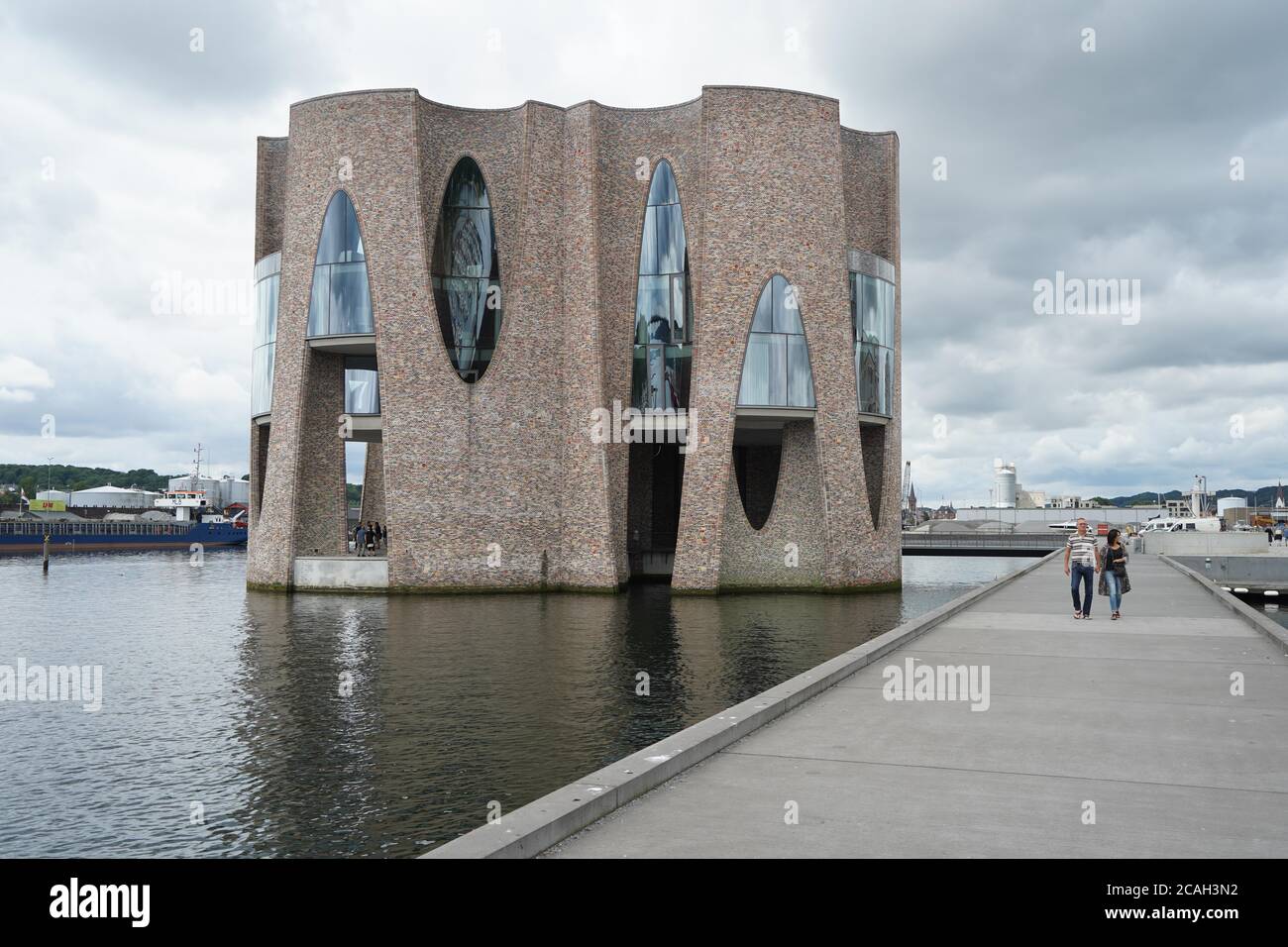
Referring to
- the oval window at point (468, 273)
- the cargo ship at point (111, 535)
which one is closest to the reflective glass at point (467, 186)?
the oval window at point (468, 273)

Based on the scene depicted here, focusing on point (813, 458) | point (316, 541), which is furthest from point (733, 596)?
point (316, 541)

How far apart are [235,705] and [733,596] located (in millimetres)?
19304

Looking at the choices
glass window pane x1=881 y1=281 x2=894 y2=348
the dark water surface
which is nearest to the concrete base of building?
the dark water surface

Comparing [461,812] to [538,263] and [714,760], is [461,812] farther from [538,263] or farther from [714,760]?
[538,263]

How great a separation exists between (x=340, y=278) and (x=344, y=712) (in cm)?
2222

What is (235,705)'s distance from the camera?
1241 cm

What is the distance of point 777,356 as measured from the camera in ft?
101

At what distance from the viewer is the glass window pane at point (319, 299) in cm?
3141

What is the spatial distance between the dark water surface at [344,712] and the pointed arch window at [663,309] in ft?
31.3

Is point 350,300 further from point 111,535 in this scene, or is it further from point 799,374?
point 111,535

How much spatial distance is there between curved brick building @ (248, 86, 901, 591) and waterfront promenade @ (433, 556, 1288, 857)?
64.2 ft

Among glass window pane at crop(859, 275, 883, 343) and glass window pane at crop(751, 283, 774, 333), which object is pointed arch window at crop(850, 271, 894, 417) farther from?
glass window pane at crop(751, 283, 774, 333)

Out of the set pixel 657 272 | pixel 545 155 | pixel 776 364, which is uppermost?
pixel 545 155

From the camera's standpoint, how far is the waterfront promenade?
5.28m
